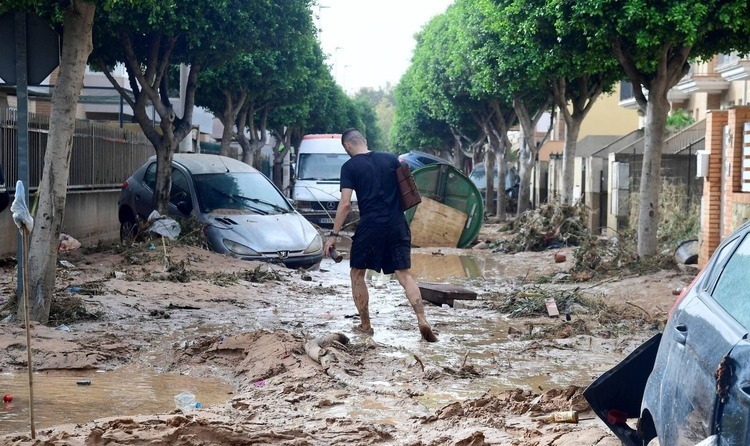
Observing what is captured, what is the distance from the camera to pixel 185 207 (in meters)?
16.6

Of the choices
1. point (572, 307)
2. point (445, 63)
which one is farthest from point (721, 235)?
point (445, 63)

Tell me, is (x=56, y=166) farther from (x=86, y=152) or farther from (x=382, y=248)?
(x=86, y=152)

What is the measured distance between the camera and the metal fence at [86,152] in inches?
609

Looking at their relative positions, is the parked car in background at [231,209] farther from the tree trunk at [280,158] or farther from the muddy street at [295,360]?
the tree trunk at [280,158]

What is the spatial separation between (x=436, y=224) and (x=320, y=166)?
6.25 m

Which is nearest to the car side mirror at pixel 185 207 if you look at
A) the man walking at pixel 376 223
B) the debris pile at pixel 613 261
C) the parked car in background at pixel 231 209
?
the parked car in background at pixel 231 209

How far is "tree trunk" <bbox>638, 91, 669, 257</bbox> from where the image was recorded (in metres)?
15.9

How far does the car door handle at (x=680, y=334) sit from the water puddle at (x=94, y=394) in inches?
134

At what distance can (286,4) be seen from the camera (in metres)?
20.6

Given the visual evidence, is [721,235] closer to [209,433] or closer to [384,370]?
[384,370]

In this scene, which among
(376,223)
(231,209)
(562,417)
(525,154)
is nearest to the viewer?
(562,417)

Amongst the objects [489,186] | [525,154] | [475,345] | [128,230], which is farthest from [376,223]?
[489,186]

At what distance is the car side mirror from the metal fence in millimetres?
2243

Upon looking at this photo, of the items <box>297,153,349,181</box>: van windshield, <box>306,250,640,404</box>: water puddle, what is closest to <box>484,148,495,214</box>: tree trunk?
<box>297,153,349,181</box>: van windshield
